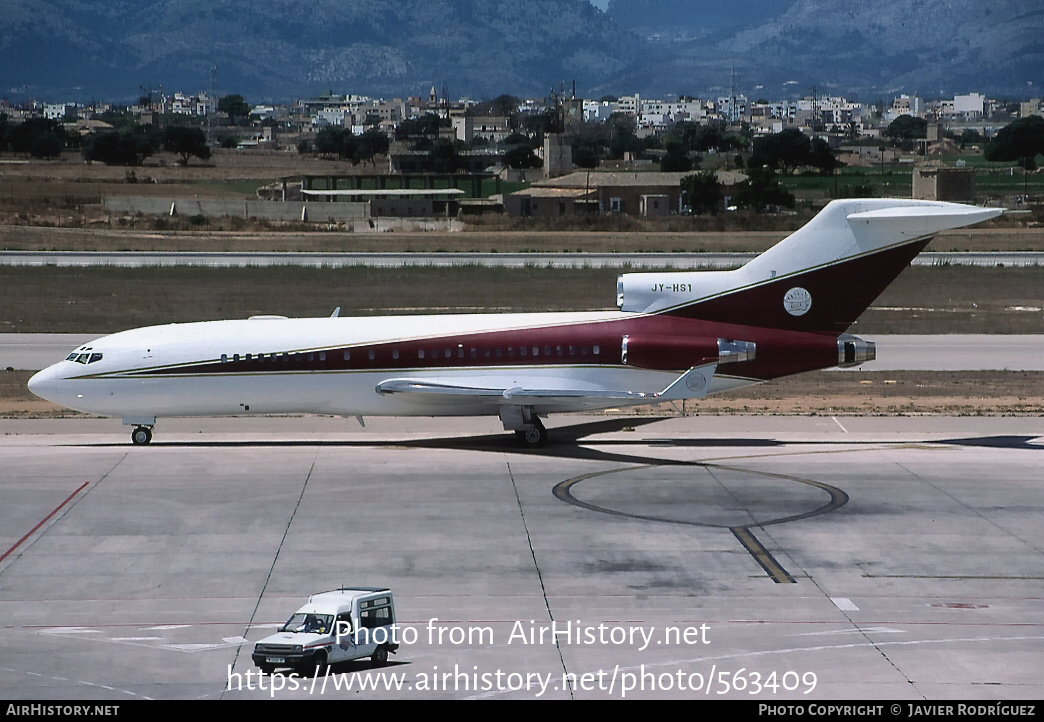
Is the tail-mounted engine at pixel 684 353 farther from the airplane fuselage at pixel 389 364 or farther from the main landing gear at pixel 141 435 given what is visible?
the main landing gear at pixel 141 435

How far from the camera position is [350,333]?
35688 mm

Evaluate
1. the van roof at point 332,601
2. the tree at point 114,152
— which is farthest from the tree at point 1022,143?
the van roof at point 332,601

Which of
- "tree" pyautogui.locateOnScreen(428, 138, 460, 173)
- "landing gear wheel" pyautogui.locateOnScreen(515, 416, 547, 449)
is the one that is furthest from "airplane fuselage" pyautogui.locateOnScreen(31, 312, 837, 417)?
"tree" pyautogui.locateOnScreen(428, 138, 460, 173)

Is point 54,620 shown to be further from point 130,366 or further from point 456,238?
point 456,238

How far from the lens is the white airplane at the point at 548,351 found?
3519 cm

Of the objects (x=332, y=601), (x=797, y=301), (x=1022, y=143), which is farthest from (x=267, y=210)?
(x=1022, y=143)

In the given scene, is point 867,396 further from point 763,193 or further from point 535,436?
point 763,193

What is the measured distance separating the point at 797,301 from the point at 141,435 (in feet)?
59.4

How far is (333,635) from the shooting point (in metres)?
18.4

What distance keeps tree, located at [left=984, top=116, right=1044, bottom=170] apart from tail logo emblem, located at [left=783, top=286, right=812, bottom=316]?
15058 cm

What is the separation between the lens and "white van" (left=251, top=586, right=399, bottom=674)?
17984mm

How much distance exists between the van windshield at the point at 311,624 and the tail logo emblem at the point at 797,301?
20.1 meters

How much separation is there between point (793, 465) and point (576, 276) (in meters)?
42.5

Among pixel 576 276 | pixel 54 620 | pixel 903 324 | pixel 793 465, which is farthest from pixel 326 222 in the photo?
pixel 54 620
